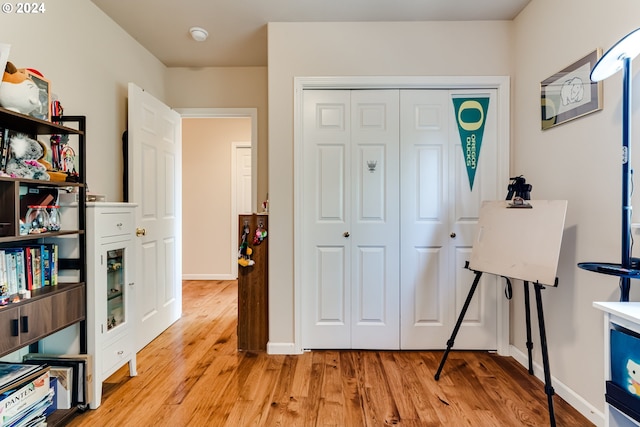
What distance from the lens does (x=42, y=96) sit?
5.26 ft

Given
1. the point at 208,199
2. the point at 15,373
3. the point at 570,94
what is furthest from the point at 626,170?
the point at 208,199

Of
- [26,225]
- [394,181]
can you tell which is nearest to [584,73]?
[394,181]

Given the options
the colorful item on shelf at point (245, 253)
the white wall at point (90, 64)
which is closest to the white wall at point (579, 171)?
the colorful item on shelf at point (245, 253)

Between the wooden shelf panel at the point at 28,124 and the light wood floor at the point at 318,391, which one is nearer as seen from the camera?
the wooden shelf panel at the point at 28,124

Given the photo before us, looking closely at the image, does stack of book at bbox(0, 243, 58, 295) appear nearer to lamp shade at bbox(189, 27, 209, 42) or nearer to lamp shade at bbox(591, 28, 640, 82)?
lamp shade at bbox(189, 27, 209, 42)

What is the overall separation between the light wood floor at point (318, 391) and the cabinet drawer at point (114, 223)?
1.00 m

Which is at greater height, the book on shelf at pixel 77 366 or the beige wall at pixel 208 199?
the beige wall at pixel 208 199

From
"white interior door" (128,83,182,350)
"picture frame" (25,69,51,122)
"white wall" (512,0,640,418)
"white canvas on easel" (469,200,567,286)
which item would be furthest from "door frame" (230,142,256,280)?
"white wall" (512,0,640,418)

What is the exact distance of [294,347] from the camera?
98.3 inches

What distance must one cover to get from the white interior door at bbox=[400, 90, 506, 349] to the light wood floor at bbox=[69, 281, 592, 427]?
240 millimetres

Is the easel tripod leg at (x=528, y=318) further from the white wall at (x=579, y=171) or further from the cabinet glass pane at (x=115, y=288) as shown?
the cabinet glass pane at (x=115, y=288)

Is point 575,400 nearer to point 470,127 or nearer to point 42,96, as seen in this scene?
point 470,127

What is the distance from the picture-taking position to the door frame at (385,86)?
247cm

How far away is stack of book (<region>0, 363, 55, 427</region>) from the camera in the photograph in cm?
139
